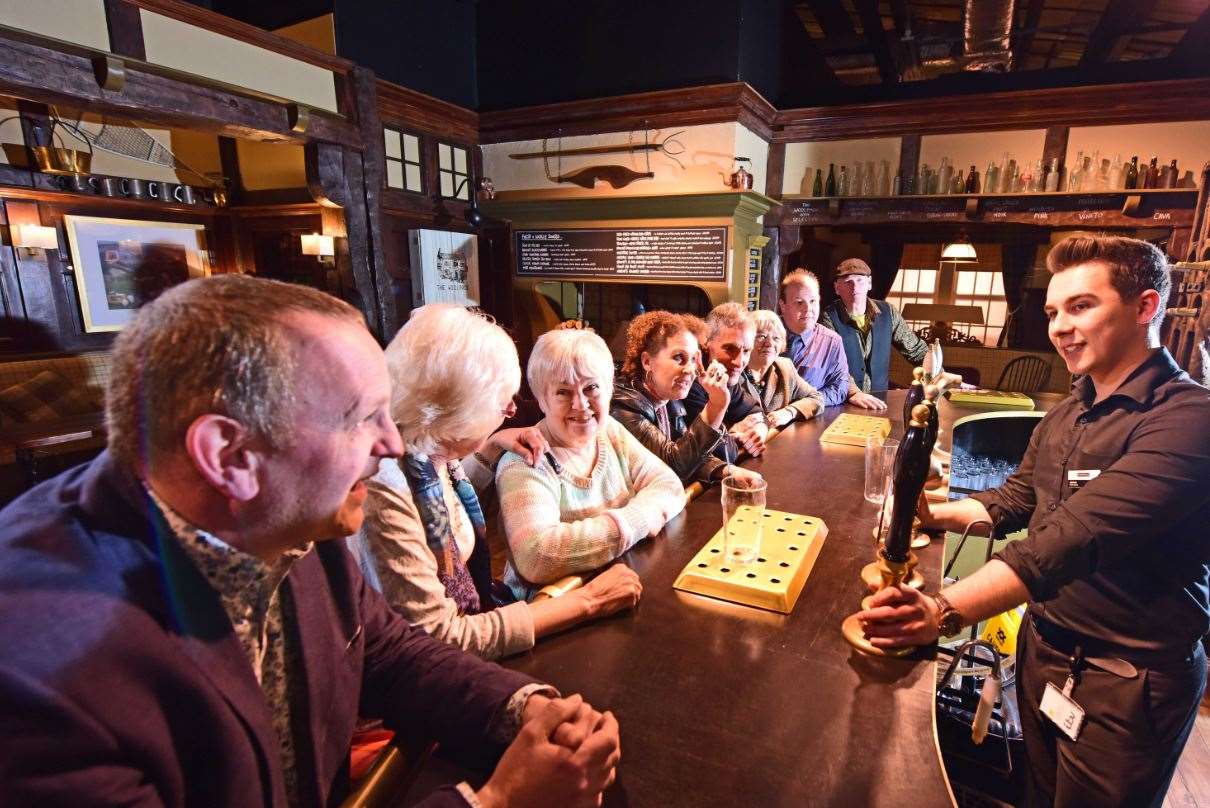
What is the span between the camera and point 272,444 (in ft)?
2.47

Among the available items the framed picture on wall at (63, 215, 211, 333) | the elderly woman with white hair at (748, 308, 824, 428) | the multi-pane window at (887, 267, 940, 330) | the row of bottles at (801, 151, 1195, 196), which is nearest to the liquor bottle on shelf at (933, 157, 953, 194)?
the row of bottles at (801, 151, 1195, 196)

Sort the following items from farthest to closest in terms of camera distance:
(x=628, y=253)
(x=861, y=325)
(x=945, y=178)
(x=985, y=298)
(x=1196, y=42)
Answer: (x=985, y=298), (x=628, y=253), (x=945, y=178), (x=1196, y=42), (x=861, y=325)

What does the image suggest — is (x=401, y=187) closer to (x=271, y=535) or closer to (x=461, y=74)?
(x=461, y=74)

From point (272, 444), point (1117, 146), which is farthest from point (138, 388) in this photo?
point (1117, 146)

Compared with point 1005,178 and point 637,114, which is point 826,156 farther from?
point 637,114

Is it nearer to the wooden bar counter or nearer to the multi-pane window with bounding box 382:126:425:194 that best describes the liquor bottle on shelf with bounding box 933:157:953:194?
the multi-pane window with bounding box 382:126:425:194

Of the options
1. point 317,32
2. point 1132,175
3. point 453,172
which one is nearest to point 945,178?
point 1132,175

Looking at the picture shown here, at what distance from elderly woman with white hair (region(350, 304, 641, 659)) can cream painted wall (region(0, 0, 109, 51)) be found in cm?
362

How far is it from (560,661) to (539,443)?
0.69 meters

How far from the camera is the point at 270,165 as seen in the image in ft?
23.0

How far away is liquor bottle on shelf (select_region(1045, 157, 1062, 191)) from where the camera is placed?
5246 mm

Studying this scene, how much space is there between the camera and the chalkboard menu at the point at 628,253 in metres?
5.46

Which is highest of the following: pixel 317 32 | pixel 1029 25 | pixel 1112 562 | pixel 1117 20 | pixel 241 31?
pixel 1029 25

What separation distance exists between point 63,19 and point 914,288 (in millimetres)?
9684
